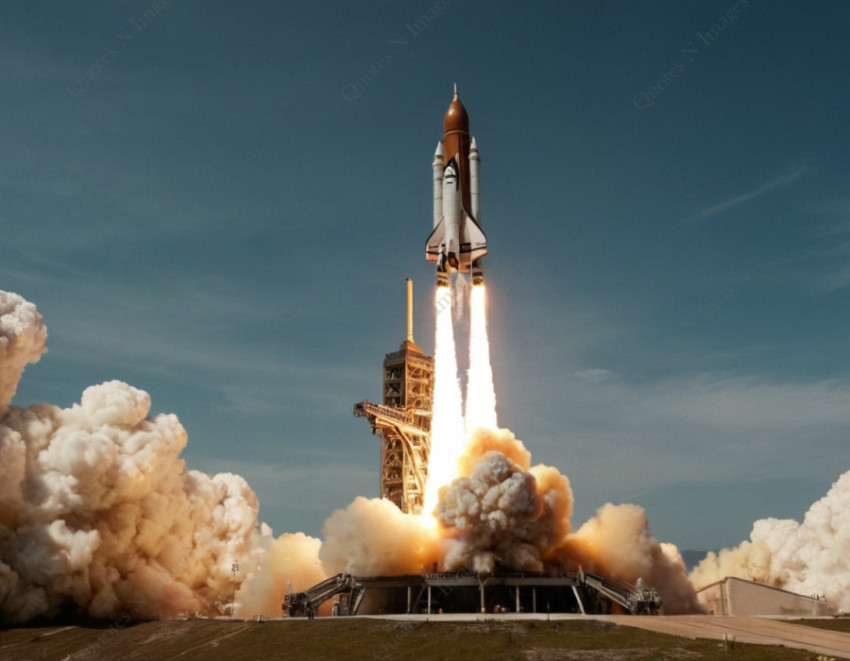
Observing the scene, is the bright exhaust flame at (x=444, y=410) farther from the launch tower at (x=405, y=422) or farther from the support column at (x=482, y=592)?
the launch tower at (x=405, y=422)

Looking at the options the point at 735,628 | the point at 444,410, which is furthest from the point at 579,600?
the point at 444,410

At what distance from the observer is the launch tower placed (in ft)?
295

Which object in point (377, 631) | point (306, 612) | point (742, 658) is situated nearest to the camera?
point (742, 658)

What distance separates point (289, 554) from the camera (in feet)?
253

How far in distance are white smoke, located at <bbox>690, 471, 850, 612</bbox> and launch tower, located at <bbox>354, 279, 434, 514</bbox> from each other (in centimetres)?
2801

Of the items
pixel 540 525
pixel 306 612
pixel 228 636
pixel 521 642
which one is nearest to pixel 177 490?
pixel 306 612

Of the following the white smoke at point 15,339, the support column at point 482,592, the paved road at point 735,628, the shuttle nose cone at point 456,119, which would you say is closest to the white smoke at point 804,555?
the paved road at point 735,628

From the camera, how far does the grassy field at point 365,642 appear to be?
151 feet

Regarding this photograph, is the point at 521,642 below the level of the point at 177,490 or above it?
below

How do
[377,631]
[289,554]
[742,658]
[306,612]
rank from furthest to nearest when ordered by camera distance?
1. [289,554]
2. [306,612]
3. [377,631]
4. [742,658]

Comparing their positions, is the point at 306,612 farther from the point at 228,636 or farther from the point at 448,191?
the point at 448,191

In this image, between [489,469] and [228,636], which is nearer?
[228,636]

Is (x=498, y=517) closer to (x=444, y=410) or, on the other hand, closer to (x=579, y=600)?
(x=579, y=600)

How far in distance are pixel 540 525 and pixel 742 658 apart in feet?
77.3
